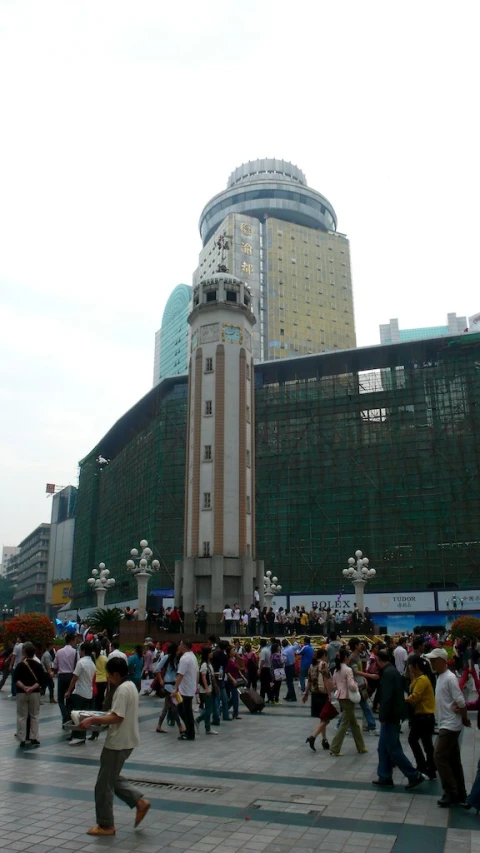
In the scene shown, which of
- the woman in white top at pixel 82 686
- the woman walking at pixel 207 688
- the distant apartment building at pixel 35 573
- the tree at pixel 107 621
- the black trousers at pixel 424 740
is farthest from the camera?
the distant apartment building at pixel 35 573

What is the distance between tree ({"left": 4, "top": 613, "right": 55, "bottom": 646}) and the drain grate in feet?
50.9

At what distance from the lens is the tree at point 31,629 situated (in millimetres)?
24447

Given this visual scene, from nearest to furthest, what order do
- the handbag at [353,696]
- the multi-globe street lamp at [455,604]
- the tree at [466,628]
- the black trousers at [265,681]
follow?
the handbag at [353,696], the black trousers at [265,681], the tree at [466,628], the multi-globe street lamp at [455,604]

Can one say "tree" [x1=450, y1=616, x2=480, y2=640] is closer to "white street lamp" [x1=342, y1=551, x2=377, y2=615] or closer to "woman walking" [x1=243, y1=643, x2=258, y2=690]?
"white street lamp" [x1=342, y1=551, x2=377, y2=615]

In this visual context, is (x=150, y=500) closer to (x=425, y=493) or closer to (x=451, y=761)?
(x=425, y=493)

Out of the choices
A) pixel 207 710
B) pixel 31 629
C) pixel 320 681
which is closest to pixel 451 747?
pixel 320 681

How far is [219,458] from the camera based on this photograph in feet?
126

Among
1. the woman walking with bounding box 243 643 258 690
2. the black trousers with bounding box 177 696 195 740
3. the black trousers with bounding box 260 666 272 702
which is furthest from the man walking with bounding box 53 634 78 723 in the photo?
the woman walking with bounding box 243 643 258 690

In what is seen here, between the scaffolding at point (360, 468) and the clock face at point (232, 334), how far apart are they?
2446 cm

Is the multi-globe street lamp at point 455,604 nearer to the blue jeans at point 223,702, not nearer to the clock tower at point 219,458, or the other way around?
the clock tower at point 219,458

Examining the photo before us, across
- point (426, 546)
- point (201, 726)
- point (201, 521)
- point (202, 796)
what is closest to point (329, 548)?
point (426, 546)

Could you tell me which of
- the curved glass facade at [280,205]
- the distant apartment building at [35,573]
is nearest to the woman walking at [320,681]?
the curved glass facade at [280,205]

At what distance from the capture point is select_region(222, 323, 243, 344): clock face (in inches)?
1599

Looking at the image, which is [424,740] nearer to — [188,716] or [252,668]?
[188,716]
